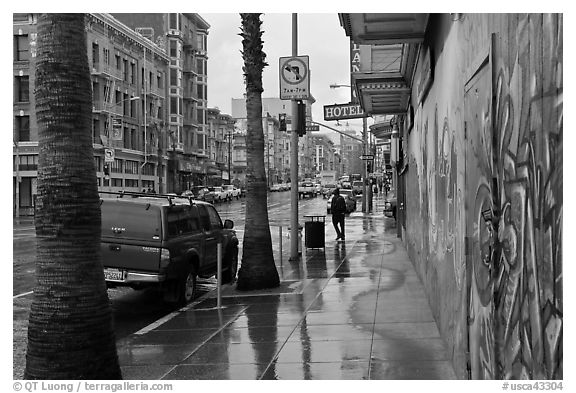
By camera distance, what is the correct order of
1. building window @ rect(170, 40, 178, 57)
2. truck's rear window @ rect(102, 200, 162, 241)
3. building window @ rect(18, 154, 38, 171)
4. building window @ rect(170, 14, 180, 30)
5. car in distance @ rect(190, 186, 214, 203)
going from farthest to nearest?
1. building window @ rect(170, 14, 180, 30)
2. building window @ rect(170, 40, 178, 57)
3. car in distance @ rect(190, 186, 214, 203)
4. building window @ rect(18, 154, 38, 171)
5. truck's rear window @ rect(102, 200, 162, 241)

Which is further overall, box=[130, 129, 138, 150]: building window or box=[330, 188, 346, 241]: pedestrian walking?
box=[130, 129, 138, 150]: building window

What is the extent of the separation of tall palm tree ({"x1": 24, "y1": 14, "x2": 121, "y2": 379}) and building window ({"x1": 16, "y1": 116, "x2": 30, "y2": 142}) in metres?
49.7

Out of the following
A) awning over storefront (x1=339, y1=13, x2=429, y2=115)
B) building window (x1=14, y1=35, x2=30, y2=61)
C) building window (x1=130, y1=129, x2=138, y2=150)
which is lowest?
awning over storefront (x1=339, y1=13, x2=429, y2=115)

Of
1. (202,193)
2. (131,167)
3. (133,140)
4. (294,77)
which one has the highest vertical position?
(133,140)

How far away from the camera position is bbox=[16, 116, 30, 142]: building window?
2026 inches

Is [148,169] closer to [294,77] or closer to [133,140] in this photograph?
[133,140]

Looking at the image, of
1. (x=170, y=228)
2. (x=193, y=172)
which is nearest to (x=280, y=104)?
(x=193, y=172)

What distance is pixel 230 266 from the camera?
14.4 metres

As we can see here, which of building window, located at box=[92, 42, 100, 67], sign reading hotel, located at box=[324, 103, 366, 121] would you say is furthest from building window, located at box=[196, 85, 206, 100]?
sign reading hotel, located at box=[324, 103, 366, 121]

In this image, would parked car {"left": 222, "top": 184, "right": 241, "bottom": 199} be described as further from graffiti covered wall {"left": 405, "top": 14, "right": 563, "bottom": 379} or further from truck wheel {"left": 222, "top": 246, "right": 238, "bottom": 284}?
graffiti covered wall {"left": 405, "top": 14, "right": 563, "bottom": 379}

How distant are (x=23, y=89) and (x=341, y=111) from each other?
35822mm

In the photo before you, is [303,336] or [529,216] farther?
[303,336]

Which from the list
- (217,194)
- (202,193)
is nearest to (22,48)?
(202,193)

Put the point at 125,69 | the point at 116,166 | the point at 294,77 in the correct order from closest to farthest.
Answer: the point at 294,77 < the point at 116,166 < the point at 125,69
